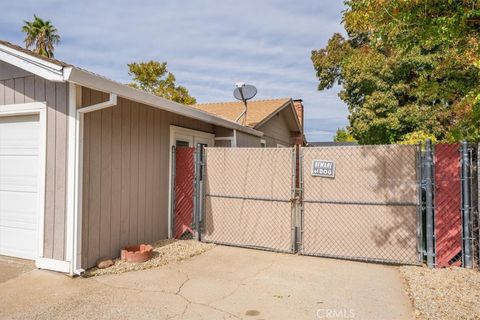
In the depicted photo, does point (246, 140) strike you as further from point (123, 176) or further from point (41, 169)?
point (41, 169)

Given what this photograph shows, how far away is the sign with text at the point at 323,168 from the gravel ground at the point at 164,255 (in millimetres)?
2394

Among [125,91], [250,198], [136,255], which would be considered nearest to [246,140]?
[250,198]

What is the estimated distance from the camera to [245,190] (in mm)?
6230

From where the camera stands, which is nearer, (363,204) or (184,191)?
(363,204)

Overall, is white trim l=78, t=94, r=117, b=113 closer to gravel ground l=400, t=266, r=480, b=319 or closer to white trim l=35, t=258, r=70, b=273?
white trim l=35, t=258, r=70, b=273

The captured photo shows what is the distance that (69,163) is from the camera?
14.8ft

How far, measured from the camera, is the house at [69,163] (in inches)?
177

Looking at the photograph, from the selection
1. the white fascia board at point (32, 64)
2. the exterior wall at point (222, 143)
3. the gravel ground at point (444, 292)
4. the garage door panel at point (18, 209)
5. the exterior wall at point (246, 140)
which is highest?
the white fascia board at point (32, 64)

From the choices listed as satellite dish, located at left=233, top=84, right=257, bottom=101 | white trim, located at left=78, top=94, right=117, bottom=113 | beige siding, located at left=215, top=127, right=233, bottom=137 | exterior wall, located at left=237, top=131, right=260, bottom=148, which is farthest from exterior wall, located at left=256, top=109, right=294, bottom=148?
A: white trim, located at left=78, top=94, right=117, bottom=113

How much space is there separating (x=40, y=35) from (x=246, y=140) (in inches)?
769

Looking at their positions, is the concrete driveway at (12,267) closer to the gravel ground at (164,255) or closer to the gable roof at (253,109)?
the gravel ground at (164,255)

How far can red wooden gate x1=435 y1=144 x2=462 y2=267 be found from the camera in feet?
15.6

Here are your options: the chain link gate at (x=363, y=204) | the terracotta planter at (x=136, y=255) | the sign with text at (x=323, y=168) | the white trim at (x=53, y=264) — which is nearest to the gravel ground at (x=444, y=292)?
the chain link gate at (x=363, y=204)

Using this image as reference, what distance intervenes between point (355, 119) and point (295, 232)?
33.1 feet
